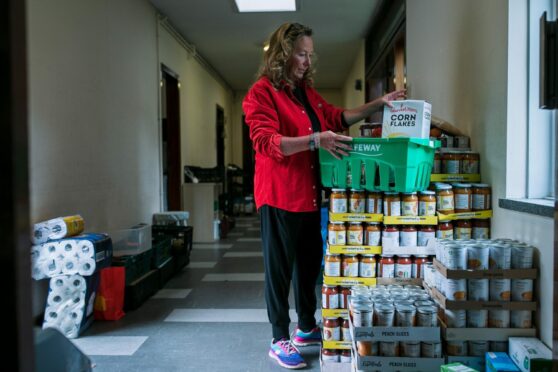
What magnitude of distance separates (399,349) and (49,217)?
255cm

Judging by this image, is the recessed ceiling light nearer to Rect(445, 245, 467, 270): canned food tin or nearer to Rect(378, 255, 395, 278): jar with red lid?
Rect(378, 255, 395, 278): jar with red lid

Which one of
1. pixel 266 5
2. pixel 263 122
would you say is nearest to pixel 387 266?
pixel 263 122

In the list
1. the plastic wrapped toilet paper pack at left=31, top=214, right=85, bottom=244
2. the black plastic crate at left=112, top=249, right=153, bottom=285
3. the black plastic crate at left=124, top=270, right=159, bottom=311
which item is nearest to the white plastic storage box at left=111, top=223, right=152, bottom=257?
the black plastic crate at left=112, top=249, right=153, bottom=285

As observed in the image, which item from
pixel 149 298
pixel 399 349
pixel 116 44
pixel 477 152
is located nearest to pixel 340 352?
pixel 399 349

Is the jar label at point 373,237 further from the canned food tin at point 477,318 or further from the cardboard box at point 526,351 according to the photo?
the cardboard box at point 526,351

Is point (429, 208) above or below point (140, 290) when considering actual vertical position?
above

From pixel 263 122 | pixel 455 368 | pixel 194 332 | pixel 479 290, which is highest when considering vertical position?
pixel 263 122

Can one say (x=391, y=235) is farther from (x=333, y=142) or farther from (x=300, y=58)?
(x=300, y=58)

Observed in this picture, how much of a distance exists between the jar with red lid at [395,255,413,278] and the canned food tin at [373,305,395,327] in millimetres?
467

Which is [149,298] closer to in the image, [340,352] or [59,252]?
[59,252]

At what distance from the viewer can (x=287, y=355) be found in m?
2.48

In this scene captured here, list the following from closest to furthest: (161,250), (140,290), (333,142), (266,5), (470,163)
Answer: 1. (333,142)
2. (470,163)
3. (140,290)
4. (161,250)
5. (266,5)

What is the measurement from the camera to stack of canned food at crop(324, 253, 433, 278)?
2363mm

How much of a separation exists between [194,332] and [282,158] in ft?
4.48
